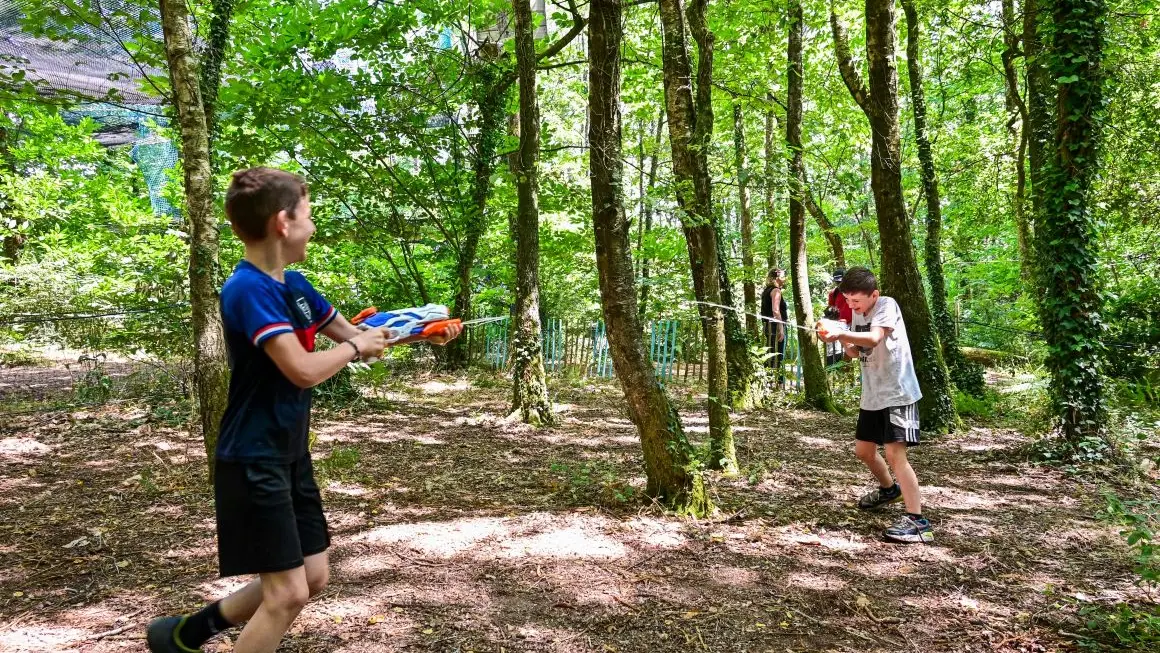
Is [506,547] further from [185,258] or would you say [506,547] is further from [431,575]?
[185,258]

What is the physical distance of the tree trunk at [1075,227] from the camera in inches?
243

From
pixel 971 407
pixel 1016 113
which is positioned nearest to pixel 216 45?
pixel 971 407

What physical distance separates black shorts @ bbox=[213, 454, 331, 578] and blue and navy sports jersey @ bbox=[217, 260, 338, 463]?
4 cm

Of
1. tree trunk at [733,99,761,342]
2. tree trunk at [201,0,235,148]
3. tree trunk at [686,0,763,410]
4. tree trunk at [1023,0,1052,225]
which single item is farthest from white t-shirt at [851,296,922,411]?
tree trunk at [201,0,235,148]

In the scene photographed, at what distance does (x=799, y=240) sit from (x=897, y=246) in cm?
252

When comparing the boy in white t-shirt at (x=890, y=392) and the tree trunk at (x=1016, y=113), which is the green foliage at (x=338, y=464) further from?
the tree trunk at (x=1016, y=113)

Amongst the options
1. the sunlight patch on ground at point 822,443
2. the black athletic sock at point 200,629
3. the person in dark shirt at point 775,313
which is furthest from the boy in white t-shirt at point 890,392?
the person in dark shirt at point 775,313

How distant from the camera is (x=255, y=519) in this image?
2062 mm

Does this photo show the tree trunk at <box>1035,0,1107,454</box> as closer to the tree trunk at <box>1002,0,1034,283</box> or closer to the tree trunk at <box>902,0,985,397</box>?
the tree trunk at <box>1002,0,1034,283</box>

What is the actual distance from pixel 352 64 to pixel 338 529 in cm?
757

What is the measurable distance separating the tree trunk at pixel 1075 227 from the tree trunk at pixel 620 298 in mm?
4270

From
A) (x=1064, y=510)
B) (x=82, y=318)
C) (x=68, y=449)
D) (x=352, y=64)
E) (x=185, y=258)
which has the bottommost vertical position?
(x=1064, y=510)

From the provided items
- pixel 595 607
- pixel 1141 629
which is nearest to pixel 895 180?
pixel 1141 629

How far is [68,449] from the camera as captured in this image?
6.73 metres
